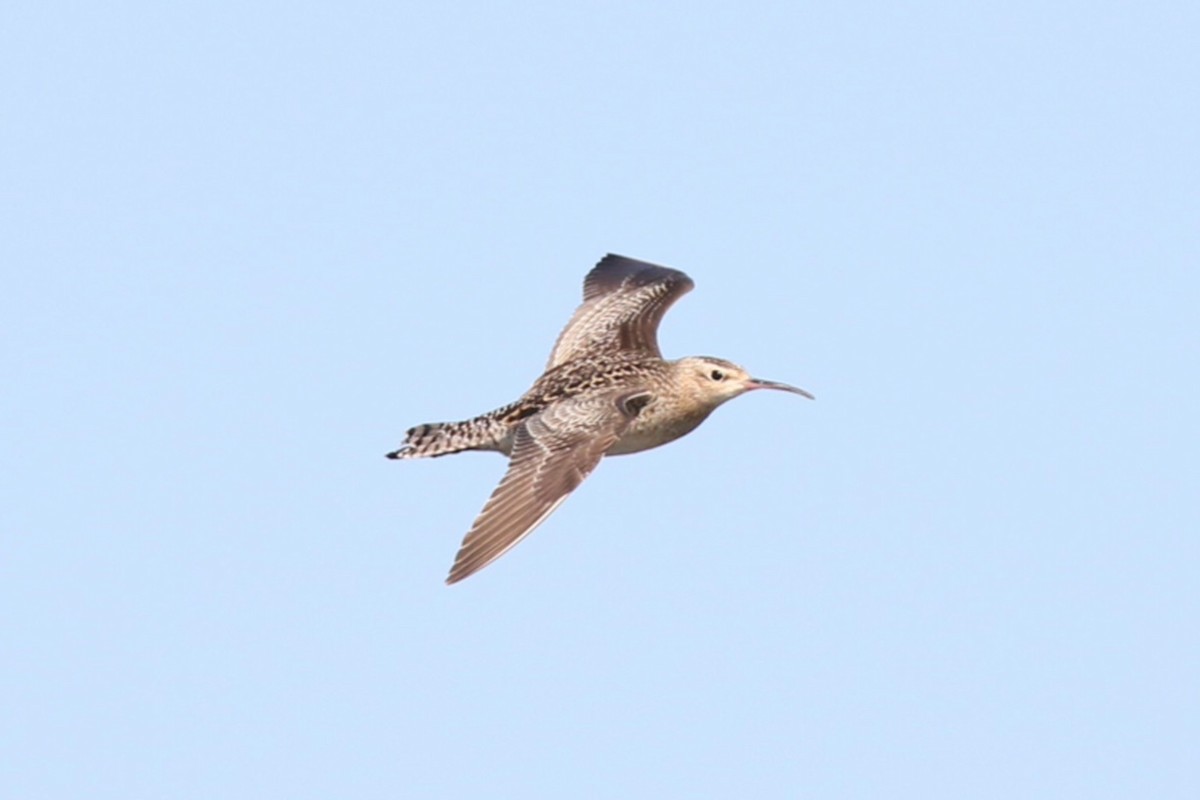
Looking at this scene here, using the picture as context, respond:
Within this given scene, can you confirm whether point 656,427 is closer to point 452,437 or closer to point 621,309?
point 452,437

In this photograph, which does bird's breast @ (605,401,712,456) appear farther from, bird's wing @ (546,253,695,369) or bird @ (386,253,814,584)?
bird's wing @ (546,253,695,369)

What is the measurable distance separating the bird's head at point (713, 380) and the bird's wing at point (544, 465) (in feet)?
2.18

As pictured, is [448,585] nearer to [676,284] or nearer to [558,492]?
[558,492]

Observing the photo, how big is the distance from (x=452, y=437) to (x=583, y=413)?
141cm

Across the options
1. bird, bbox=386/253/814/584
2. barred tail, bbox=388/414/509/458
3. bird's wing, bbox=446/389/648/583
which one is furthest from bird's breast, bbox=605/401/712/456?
barred tail, bbox=388/414/509/458

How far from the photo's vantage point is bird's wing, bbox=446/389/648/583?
17250mm

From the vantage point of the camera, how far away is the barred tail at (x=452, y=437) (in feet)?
65.2

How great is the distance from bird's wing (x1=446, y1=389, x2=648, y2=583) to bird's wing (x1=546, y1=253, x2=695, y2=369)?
264cm

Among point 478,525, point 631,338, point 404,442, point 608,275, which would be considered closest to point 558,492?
point 478,525

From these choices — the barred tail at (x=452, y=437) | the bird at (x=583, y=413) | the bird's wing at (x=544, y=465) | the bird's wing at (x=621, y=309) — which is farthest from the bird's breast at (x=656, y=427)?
the bird's wing at (x=621, y=309)

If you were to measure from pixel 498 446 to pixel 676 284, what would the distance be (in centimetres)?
488

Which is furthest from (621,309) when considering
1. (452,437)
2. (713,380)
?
(452,437)

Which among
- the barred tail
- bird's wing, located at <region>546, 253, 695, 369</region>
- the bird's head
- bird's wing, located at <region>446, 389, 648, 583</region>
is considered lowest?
bird's wing, located at <region>446, 389, 648, 583</region>

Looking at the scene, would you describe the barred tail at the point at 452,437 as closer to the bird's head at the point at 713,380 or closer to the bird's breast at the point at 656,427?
the bird's breast at the point at 656,427
